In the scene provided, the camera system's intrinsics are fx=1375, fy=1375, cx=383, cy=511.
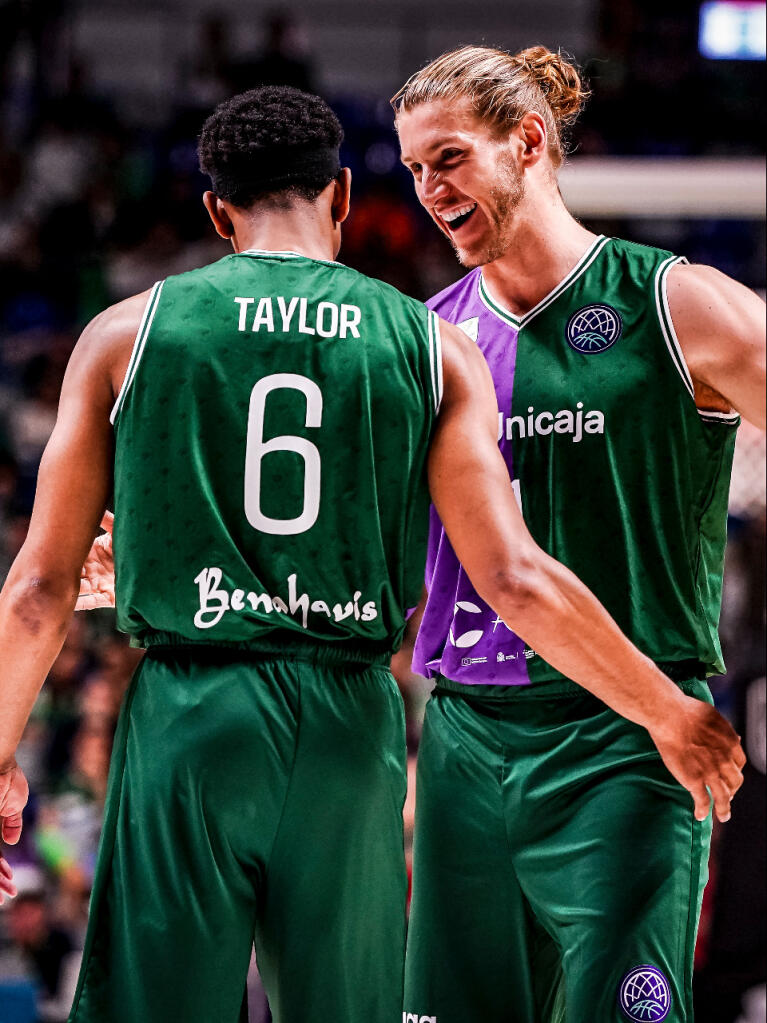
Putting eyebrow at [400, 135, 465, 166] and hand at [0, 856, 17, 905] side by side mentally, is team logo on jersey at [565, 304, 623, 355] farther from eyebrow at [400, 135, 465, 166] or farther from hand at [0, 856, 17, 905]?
hand at [0, 856, 17, 905]

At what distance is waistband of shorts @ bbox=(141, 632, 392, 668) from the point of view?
262 cm

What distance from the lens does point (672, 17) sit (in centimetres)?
1118

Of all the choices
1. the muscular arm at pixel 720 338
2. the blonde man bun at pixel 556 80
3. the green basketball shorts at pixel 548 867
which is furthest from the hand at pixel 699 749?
the blonde man bun at pixel 556 80

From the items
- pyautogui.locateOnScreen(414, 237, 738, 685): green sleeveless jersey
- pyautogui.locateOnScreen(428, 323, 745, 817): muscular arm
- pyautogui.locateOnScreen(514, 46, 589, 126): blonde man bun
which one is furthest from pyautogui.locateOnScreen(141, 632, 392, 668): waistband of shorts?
pyautogui.locateOnScreen(514, 46, 589, 126): blonde man bun

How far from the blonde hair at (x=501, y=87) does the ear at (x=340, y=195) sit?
458 millimetres

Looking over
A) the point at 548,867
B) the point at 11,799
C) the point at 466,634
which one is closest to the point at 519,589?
the point at 466,634

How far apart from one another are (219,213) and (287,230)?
18 centimetres

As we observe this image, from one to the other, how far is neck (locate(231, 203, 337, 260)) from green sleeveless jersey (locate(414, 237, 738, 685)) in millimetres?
584

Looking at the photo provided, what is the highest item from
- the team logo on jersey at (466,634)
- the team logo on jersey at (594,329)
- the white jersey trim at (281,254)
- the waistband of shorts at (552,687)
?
the white jersey trim at (281,254)

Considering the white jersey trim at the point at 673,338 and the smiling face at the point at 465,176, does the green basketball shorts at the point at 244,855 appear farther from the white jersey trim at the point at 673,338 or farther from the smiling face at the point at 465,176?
the smiling face at the point at 465,176

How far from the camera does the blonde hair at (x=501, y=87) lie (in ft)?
10.6

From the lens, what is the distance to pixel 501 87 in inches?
129

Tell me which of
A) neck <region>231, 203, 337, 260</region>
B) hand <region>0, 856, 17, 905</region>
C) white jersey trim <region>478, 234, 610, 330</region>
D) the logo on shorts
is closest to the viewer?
the logo on shorts

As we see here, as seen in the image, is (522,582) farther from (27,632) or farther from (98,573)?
(98,573)
